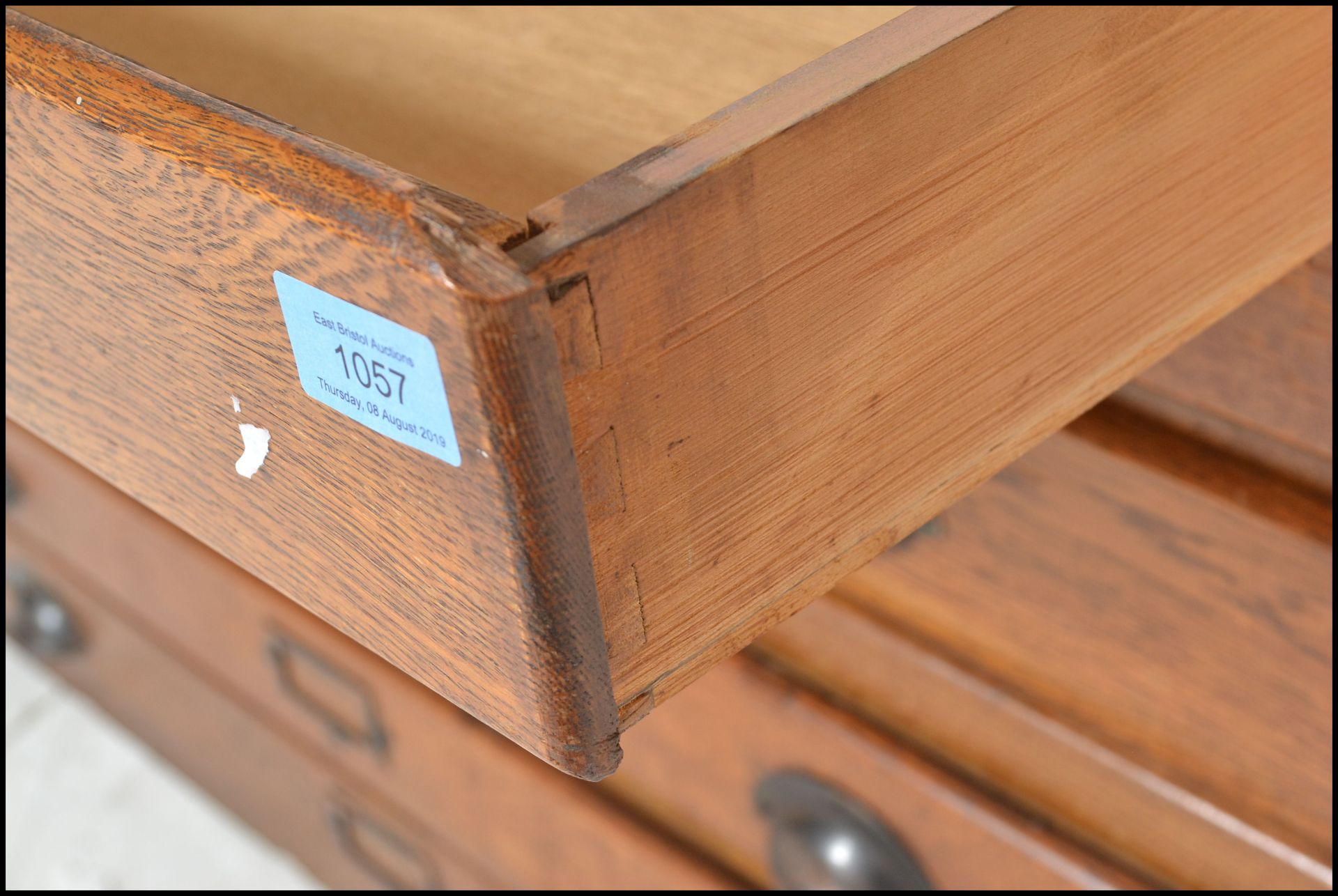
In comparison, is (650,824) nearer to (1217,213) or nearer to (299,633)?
(299,633)

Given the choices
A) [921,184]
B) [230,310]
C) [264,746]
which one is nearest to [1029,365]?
[921,184]

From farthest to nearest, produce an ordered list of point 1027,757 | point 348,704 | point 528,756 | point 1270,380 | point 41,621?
point 41,621, point 348,704, point 528,756, point 1027,757, point 1270,380

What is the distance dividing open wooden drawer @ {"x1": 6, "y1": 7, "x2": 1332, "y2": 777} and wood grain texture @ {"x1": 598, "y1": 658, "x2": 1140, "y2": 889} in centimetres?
28

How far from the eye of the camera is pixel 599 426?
201 millimetres

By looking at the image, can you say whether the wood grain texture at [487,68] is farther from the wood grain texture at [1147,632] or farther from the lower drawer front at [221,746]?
the lower drawer front at [221,746]

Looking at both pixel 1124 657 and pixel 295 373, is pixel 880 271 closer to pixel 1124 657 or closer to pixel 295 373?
pixel 295 373

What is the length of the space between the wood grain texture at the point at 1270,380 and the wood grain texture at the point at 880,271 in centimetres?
10

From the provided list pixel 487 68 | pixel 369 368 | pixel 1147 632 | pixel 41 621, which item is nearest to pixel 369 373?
pixel 369 368

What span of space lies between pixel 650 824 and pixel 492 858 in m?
0.15

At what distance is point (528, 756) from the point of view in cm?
70

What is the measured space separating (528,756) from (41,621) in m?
0.63

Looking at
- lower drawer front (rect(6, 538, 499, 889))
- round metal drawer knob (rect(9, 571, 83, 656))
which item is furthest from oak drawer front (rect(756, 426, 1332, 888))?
round metal drawer knob (rect(9, 571, 83, 656))

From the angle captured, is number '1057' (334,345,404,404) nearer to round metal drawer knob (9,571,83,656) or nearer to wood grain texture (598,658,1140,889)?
wood grain texture (598,658,1140,889)

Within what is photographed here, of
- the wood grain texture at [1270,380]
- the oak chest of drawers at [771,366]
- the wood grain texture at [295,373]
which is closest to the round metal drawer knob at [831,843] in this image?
the oak chest of drawers at [771,366]
